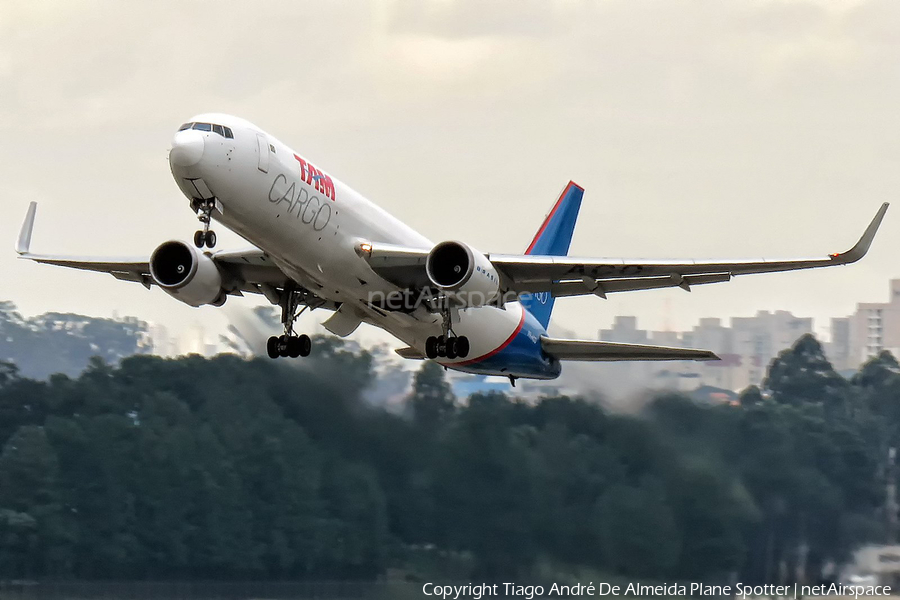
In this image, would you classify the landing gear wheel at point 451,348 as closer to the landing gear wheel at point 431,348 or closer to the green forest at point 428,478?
the landing gear wheel at point 431,348

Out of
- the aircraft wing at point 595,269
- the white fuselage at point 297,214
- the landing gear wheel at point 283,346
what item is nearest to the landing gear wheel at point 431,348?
the white fuselage at point 297,214

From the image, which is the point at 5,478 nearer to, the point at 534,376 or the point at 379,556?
the point at 379,556

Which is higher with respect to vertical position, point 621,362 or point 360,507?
point 621,362

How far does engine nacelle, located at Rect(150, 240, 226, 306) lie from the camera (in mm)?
26750

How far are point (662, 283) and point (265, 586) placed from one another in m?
14.8

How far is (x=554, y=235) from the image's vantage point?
34.1 m

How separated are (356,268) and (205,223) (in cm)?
320

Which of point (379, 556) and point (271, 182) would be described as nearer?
point (271, 182)

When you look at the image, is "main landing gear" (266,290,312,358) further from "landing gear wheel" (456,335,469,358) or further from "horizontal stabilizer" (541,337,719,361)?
"horizontal stabilizer" (541,337,719,361)

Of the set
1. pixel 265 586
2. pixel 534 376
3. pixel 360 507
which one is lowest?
pixel 265 586

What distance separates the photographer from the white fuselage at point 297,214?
23250 mm

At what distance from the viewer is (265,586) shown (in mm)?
36594

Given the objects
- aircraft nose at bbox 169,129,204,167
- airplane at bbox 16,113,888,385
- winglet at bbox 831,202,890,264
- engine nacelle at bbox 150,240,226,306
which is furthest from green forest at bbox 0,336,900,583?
aircraft nose at bbox 169,129,204,167

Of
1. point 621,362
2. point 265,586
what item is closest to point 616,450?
point 621,362
